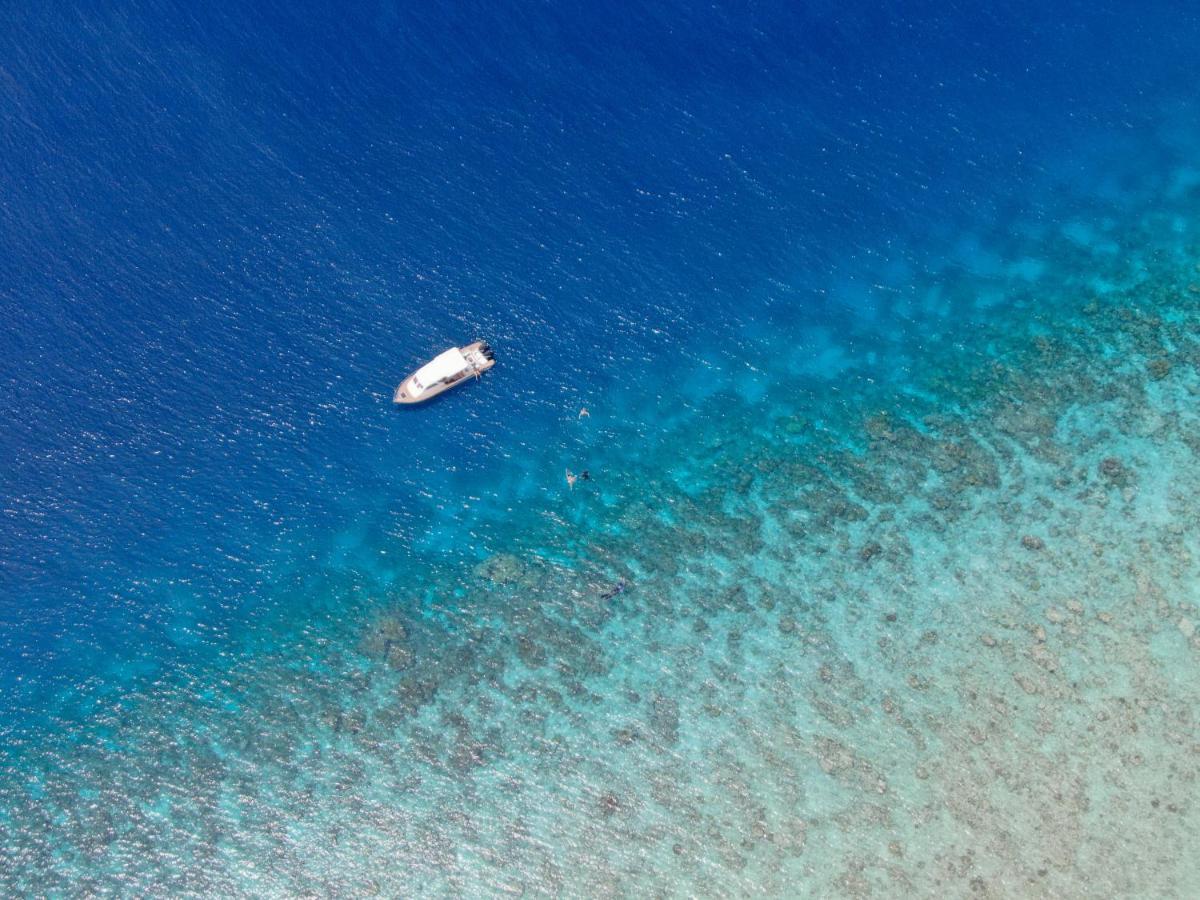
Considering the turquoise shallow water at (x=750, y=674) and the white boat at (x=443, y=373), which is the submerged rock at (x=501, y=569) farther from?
the white boat at (x=443, y=373)

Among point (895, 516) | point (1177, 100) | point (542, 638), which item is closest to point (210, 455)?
point (542, 638)

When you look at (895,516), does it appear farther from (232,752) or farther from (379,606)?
(232,752)

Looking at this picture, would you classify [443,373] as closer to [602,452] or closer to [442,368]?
[442,368]

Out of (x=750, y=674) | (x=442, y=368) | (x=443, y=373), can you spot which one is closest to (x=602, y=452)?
(x=443, y=373)

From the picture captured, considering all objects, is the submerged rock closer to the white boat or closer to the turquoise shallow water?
the turquoise shallow water

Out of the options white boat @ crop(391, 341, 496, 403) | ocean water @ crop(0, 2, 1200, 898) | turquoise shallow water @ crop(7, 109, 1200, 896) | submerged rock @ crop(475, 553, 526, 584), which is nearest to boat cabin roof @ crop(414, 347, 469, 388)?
white boat @ crop(391, 341, 496, 403)

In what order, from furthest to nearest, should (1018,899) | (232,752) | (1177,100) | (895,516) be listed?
(1177,100) → (895,516) → (232,752) → (1018,899)
